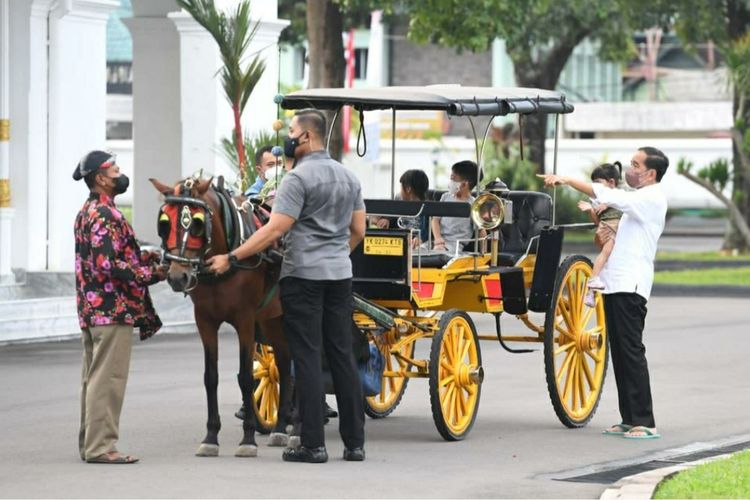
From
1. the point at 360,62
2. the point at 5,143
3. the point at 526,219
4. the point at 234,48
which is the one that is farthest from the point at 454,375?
the point at 360,62

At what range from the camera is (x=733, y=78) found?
27.7 m

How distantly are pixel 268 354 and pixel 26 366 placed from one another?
4.67 m

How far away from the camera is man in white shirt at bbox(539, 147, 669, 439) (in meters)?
11.8

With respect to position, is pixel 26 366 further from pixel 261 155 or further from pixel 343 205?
pixel 343 205

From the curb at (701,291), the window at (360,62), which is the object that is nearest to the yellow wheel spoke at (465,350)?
the curb at (701,291)

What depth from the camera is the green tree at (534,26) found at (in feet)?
88.5

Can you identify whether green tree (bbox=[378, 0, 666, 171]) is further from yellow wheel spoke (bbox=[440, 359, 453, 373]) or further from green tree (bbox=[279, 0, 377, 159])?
yellow wheel spoke (bbox=[440, 359, 453, 373])

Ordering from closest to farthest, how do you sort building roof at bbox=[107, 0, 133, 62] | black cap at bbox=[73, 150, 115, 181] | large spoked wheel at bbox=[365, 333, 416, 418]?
black cap at bbox=[73, 150, 115, 181] < large spoked wheel at bbox=[365, 333, 416, 418] < building roof at bbox=[107, 0, 133, 62]

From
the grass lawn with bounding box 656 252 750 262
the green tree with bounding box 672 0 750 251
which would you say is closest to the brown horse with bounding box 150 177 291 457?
the green tree with bounding box 672 0 750 251

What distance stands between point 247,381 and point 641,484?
247cm

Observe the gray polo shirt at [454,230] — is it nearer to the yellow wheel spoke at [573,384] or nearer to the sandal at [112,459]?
the yellow wheel spoke at [573,384]

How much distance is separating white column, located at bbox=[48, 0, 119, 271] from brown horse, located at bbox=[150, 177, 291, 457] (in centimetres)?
967

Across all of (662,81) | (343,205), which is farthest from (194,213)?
(662,81)

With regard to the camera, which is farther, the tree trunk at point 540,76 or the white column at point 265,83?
the tree trunk at point 540,76
